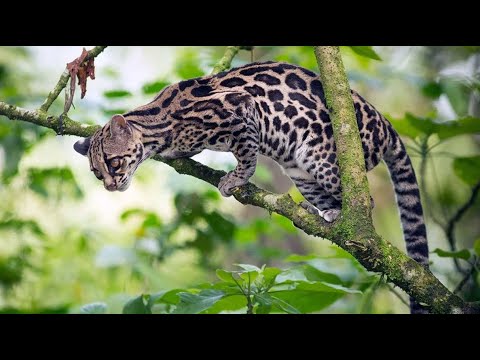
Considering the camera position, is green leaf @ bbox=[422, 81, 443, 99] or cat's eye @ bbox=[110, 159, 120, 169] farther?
green leaf @ bbox=[422, 81, 443, 99]

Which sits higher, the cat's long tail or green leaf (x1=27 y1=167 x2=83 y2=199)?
green leaf (x1=27 y1=167 x2=83 y2=199)

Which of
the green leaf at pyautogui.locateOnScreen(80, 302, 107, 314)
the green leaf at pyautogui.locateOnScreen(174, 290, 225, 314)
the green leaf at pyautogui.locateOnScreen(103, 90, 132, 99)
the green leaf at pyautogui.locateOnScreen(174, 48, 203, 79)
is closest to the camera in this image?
the green leaf at pyautogui.locateOnScreen(174, 290, 225, 314)

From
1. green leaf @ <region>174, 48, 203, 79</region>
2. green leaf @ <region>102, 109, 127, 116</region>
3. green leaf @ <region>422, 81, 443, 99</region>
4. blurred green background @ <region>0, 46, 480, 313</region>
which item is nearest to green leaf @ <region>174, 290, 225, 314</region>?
blurred green background @ <region>0, 46, 480, 313</region>

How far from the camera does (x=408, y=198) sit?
3.91 m

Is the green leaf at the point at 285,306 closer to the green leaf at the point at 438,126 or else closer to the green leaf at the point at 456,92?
the green leaf at the point at 438,126

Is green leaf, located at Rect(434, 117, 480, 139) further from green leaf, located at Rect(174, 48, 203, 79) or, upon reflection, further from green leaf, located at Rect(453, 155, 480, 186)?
green leaf, located at Rect(174, 48, 203, 79)

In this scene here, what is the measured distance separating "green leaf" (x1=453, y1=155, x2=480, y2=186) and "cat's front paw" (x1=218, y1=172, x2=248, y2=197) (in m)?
1.69

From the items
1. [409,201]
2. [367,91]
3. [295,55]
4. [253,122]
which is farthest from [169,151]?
[367,91]

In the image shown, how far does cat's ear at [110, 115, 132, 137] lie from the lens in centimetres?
347

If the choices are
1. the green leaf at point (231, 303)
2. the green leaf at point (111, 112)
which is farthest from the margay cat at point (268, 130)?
the green leaf at point (111, 112)

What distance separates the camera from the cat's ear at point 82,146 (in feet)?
12.0

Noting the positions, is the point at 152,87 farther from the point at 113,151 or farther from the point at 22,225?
the point at 22,225
